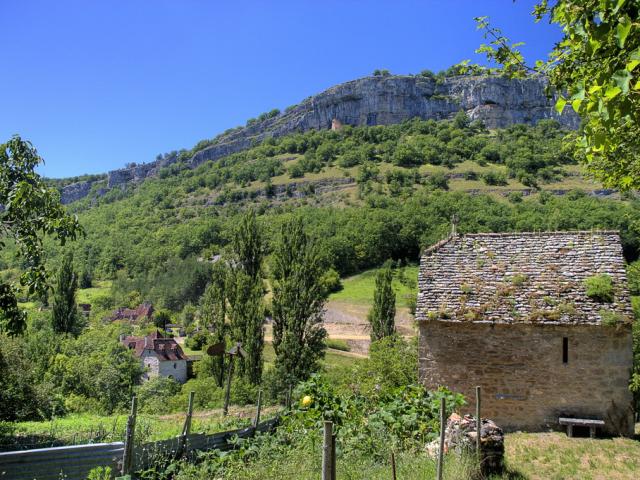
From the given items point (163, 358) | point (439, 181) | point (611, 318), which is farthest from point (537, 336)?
point (439, 181)

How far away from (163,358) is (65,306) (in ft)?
32.7

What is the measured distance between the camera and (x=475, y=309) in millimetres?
12531

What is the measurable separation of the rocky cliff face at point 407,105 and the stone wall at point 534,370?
5454 inches

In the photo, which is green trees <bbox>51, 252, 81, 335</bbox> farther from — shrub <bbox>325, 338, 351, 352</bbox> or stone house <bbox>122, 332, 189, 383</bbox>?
shrub <bbox>325, 338, 351, 352</bbox>

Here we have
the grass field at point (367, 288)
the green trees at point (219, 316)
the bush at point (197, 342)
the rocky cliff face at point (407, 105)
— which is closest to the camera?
the green trees at point (219, 316)

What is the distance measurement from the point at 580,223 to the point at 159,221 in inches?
3352

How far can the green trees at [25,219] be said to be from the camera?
260 inches

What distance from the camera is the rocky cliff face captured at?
140 meters

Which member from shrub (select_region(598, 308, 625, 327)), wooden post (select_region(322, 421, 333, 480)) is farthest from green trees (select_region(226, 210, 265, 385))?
wooden post (select_region(322, 421, 333, 480))

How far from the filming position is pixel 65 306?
41.0 m

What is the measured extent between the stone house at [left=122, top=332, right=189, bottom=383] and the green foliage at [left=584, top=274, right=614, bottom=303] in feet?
111

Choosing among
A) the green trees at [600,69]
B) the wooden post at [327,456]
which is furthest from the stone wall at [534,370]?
the wooden post at [327,456]

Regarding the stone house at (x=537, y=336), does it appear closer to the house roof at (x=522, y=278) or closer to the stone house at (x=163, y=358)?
the house roof at (x=522, y=278)

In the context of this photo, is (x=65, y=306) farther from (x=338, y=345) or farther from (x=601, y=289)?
(x=601, y=289)
